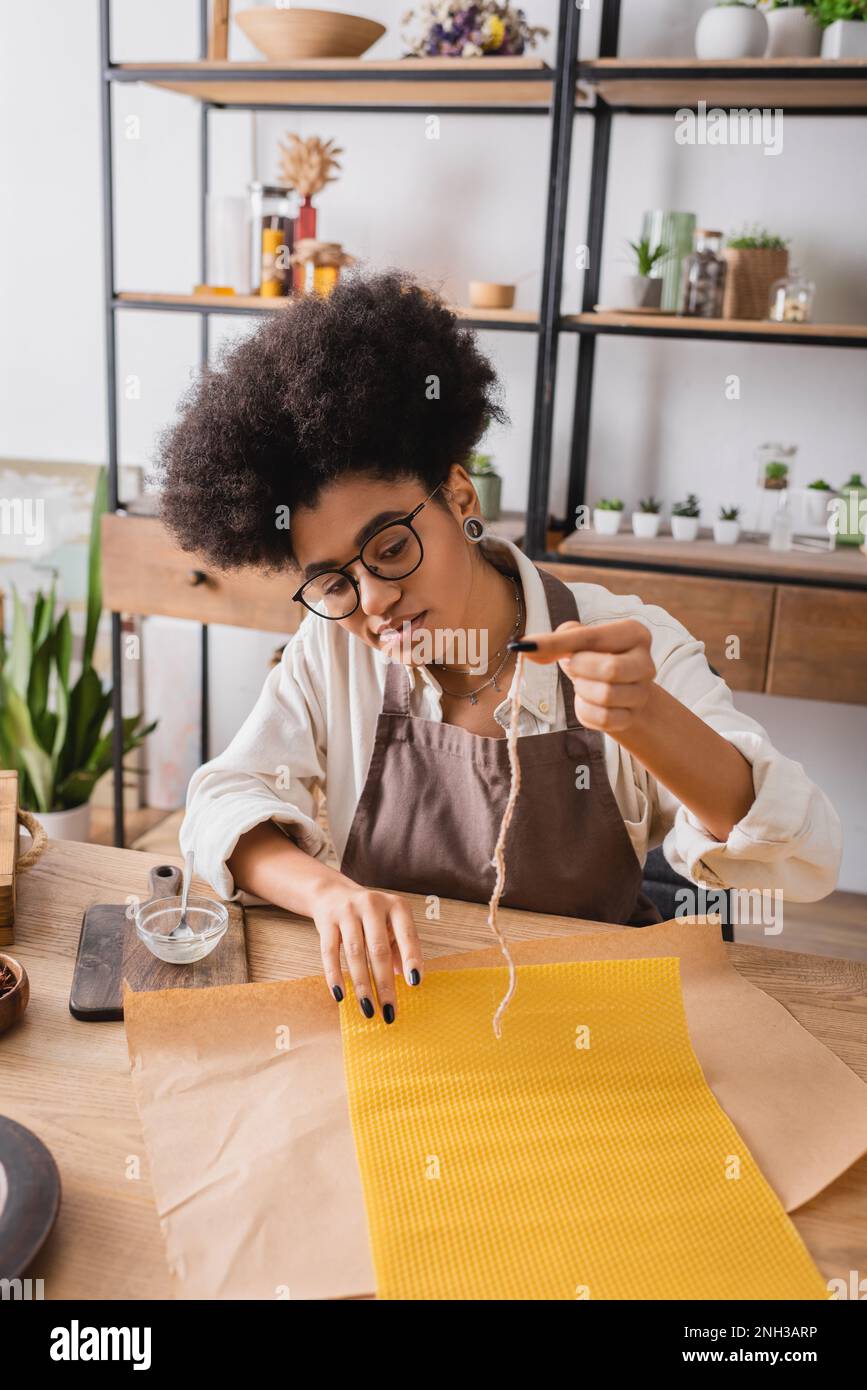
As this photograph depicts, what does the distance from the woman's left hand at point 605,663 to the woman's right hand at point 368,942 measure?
0.95ft

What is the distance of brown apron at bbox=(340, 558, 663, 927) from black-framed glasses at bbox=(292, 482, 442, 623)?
22 cm

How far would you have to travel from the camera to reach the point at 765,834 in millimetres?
1221

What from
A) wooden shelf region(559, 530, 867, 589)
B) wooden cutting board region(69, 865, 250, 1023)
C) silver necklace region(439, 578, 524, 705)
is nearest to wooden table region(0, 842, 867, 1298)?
wooden cutting board region(69, 865, 250, 1023)

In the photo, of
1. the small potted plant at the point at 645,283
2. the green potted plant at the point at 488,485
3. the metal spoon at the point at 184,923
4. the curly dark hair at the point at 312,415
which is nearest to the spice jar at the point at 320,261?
the green potted plant at the point at 488,485

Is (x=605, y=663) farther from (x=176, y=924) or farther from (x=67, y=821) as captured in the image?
(x=67, y=821)

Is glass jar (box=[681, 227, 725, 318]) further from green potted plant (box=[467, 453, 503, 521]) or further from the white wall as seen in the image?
green potted plant (box=[467, 453, 503, 521])

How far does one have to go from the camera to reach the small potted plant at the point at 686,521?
2857 millimetres

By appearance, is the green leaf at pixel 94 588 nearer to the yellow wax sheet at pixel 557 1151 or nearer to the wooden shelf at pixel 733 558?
the wooden shelf at pixel 733 558

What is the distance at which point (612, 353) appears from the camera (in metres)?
3.10

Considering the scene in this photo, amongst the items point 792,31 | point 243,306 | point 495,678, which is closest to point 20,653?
point 243,306

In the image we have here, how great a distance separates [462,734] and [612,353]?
6.22 ft

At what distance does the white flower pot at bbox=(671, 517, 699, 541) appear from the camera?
2.86m

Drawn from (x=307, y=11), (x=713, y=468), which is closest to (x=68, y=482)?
(x=307, y=11)

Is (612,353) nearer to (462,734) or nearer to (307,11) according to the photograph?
(307,11)
